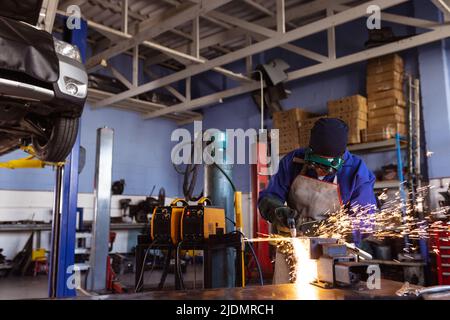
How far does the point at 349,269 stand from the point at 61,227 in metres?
2.83

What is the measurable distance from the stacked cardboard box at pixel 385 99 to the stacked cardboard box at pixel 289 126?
4.06 ft

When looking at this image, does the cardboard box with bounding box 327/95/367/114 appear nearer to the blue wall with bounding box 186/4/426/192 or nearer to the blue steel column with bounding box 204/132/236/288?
the blue wall with bounding box 186/4/426/192

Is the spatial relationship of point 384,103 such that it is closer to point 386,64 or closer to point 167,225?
point 386,64

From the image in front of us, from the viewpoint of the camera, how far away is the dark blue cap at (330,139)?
2293mm

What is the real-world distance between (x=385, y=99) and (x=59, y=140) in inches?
192

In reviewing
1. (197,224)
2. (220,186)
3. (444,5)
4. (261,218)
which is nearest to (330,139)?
(197,224)

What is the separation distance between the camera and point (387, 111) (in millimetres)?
6027

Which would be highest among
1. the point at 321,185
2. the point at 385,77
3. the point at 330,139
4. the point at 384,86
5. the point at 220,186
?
the point at 385,77

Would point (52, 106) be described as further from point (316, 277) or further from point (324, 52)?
point (324, 52)

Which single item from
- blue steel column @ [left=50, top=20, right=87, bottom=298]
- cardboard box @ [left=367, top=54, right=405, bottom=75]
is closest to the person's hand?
blue steel column @ [left=50, top=20, right=87, bottom=298]

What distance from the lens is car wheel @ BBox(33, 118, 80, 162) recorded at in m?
3.00

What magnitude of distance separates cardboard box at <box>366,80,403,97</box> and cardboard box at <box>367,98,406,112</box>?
0.17 metres

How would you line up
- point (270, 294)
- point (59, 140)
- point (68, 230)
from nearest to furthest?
point (270, 294), point (59, 140), point (68, 230)

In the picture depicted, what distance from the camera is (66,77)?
2.78 metres
